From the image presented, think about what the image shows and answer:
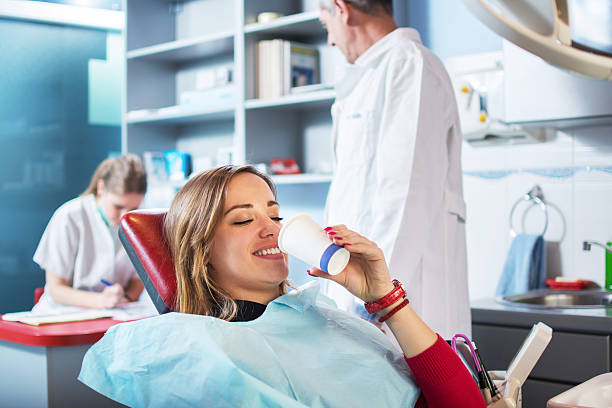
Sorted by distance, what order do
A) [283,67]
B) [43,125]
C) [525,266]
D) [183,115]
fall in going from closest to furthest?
[525,266] → [283,67] → [183,115] → [43,125]

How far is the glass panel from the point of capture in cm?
378

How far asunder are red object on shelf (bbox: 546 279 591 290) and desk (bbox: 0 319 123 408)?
1.50m

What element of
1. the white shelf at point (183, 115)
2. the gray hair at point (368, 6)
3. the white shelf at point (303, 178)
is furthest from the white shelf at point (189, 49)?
the gray hair at point (368, 6)

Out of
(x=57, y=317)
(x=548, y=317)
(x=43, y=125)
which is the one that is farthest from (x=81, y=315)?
(x=43, y=125)

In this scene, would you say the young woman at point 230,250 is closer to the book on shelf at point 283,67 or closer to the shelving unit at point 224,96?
the shelving unit at point 224,96

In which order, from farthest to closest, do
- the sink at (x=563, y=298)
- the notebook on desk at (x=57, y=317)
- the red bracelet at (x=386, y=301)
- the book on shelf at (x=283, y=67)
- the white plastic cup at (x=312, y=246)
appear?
the book on shelf at (x=283, y=67) → the sink at (x=563, y=298) → the notebook on desk at (x=57, y=317) → the red bracelet at (x=386, y=301) → the white plastic cup at (x=312, y=246)

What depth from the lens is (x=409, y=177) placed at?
174 centimetres

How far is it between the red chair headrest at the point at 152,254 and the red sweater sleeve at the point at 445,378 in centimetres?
53

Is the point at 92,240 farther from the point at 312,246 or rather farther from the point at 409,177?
the point at 312,246

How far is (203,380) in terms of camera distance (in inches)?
38.0

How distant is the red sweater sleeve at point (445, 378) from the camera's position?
115 cm

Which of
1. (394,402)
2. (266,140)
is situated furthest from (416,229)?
(266,140)

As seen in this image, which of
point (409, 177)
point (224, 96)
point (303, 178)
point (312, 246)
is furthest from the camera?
point (224, 96)

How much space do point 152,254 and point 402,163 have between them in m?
0.71
